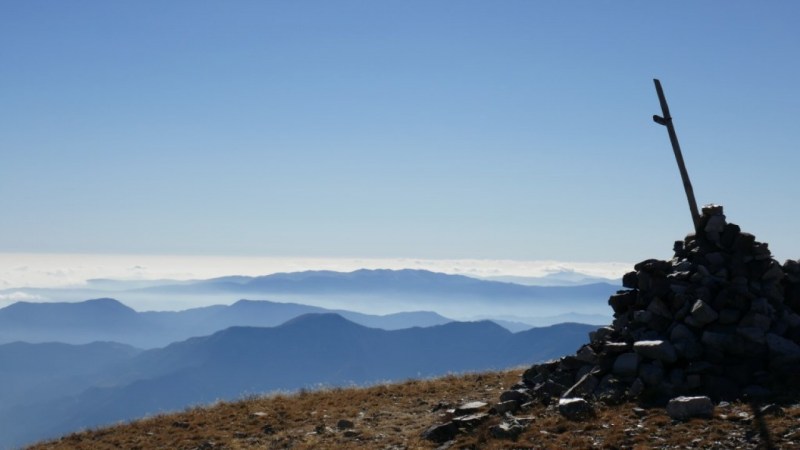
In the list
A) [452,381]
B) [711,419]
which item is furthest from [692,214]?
[452,381]

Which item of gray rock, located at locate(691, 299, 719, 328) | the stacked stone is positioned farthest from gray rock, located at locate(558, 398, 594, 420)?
gray rock, located at locate(691, 299, 719, 328)

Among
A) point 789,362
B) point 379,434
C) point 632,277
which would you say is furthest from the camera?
point 632,277

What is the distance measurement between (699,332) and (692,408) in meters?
3.50

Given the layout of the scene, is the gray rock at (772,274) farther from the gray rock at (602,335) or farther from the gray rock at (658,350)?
the gray rock at (602,335)

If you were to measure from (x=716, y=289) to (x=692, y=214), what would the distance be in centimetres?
302

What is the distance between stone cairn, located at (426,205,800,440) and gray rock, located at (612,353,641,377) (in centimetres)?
3

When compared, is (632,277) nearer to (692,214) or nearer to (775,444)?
(692,214)

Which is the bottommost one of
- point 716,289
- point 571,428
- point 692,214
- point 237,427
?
point 237,427

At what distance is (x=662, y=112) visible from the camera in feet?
75.5

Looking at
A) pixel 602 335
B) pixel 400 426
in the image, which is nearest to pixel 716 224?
pixel 602 335

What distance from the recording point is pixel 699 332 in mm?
20453

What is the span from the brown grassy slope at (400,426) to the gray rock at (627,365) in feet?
4.44

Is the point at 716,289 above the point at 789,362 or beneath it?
above

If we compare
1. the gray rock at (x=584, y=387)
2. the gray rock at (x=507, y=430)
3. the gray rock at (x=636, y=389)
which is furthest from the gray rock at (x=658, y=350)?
the gray rock at (x=507, y=430)
